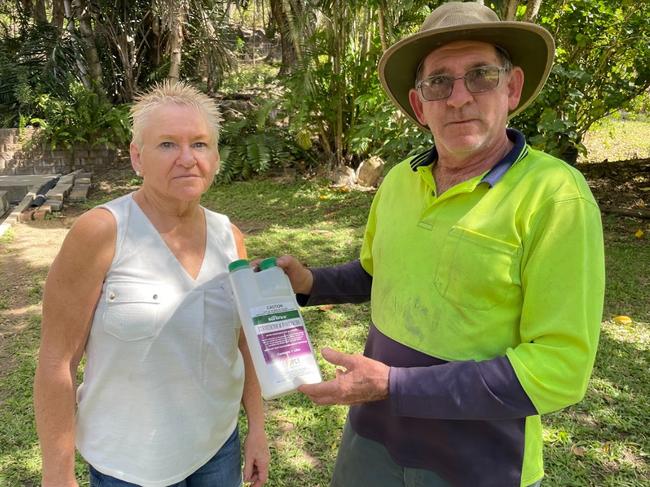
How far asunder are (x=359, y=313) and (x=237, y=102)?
9.49 meters

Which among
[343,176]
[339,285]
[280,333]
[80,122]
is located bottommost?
[343,176]

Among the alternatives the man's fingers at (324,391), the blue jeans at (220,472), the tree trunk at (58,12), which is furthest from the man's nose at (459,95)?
the tree trunk at (58,12)

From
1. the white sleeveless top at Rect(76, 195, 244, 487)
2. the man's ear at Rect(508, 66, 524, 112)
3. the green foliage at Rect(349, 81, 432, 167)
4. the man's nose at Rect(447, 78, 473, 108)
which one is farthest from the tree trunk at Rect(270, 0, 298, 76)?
the white sleeveless top at Rect(76, 195, 244, 487)

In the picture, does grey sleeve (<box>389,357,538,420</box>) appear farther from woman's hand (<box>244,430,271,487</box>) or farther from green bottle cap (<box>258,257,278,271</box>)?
woman's hand (<box>244,430,271,487</box>)

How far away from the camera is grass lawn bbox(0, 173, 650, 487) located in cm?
291

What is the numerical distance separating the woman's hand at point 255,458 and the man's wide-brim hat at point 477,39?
56.4 inches

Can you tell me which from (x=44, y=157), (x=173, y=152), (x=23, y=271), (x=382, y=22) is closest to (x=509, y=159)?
(x=173, y=152)

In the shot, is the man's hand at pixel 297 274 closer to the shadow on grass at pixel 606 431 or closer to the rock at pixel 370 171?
the shadow on grass at pixel 606 431

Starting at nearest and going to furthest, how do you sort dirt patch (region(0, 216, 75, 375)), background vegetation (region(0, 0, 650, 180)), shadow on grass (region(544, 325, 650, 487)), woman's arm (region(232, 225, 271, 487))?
woman's arm (region(232, 225, 271, 487))
shadow on grass (region(544, 325, 650, 487))
dirt patch (region(0, 216, 75, 375))
background vegetation (region(0, 0, 650, 180))

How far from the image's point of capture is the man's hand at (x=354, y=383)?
139cm

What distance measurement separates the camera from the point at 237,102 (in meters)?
12.9

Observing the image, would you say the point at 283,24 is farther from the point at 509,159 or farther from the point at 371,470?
the point at 371,470

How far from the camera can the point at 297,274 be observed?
194 cm

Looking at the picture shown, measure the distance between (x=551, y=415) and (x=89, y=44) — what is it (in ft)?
41.8
